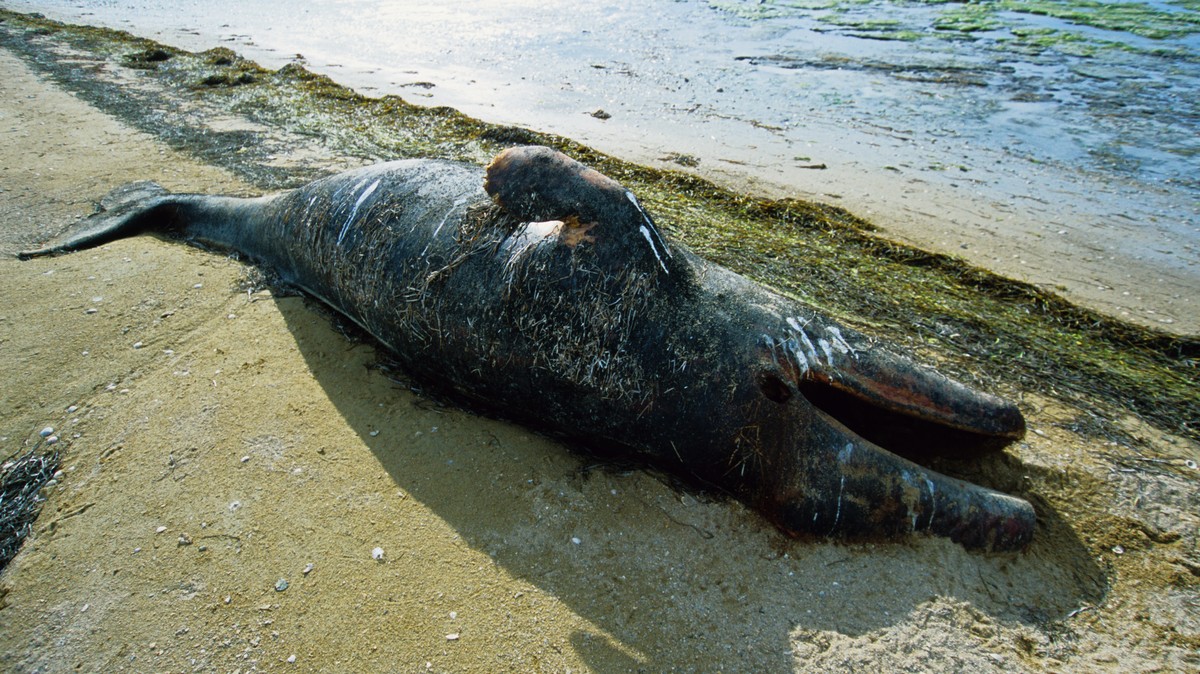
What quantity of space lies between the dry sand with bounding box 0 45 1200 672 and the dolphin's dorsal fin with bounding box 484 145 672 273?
3.75ft

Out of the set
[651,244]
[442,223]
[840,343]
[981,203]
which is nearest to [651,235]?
[651,244]

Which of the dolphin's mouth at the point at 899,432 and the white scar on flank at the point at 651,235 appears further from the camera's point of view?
the dolphin's mouth at the point at 899,432

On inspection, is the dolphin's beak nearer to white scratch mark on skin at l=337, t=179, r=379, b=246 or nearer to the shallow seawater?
white scratch mark on skin at l=337, t=179, r=379, b=246

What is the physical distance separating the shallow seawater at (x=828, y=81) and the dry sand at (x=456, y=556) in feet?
13.1

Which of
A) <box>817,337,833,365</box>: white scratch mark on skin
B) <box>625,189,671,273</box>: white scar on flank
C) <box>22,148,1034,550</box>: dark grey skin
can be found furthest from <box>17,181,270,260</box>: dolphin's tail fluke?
<box>817,337,833,365</box>: white scratch mark on skin

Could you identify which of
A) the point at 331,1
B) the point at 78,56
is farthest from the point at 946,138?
the point at 331,1

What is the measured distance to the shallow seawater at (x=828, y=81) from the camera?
22.7 ft

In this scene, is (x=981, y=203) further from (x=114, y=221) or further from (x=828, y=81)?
(x=114, y=221)

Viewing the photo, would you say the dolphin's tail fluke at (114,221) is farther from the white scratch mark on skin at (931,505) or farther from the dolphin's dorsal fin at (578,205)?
the white scratch mark on skin at (931,505)

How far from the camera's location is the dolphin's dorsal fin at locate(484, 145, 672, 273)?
3125 millimetres

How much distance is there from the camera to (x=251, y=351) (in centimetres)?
413

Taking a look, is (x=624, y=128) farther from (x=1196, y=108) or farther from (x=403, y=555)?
(x=1196, y=108)

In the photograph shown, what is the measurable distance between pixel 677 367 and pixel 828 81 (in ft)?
28.5

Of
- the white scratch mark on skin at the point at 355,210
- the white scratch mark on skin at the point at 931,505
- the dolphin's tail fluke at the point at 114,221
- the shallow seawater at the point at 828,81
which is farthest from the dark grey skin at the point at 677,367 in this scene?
the shallow seawater at the point at 828,81
